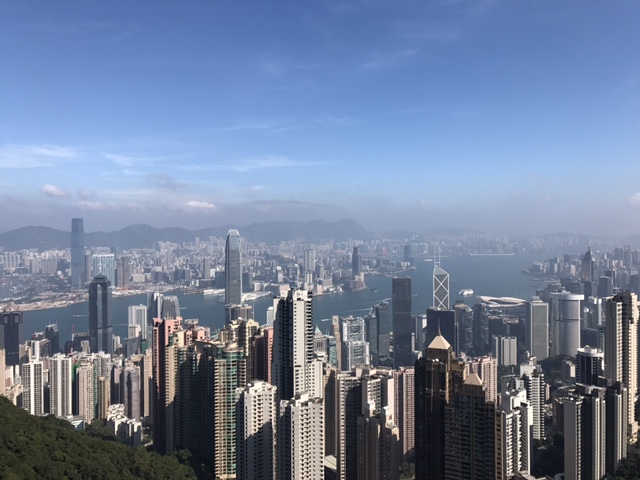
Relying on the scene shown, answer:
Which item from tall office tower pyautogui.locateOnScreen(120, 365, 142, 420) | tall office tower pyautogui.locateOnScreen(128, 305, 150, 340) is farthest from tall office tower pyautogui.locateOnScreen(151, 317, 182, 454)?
tall office tower pyautogui.locateOnScreen(128, 305, 150, 340)

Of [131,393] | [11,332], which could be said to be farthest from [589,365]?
[11,332]

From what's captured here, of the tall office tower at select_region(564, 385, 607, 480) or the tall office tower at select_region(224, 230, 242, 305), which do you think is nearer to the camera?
the tall office tower at select_region(564, 385, 607, 480)

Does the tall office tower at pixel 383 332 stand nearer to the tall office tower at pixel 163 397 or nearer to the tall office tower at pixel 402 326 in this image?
the tall office tower at pixel 402 326

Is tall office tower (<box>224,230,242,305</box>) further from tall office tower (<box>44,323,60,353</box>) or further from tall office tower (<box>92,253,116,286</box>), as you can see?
tall office tower (<box>44,323,60,353</box>)

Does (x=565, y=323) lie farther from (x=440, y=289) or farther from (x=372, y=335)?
(x=372, y=335)

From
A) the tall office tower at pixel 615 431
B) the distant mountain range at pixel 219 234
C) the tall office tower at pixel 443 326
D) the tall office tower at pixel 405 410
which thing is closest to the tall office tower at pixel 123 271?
the distant mountain range at pixel 219 234

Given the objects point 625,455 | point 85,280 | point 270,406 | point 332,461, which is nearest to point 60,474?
point 270,406

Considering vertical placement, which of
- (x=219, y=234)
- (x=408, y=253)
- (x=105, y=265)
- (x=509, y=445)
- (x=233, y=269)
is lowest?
(x=509, y=445)
